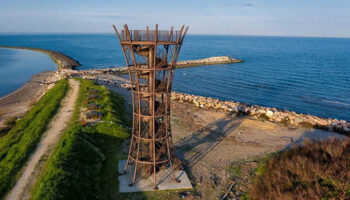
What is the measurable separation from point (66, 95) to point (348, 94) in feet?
169

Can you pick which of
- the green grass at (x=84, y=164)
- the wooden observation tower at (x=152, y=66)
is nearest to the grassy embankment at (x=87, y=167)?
the green grass at (x=84, y=164)

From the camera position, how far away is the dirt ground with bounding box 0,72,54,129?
31855 mm

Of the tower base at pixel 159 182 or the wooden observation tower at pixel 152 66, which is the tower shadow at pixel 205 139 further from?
the wooden observation tower at pixel 152 66

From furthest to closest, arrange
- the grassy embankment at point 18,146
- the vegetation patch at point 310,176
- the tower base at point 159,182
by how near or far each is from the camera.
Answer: the tower base at point 159,182, the grassy embankment at point 18,146, the vegetation patch at point 310,176

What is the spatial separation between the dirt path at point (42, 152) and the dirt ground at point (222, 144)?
8.99m

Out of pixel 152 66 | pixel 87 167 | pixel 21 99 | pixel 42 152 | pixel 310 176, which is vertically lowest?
pixel 21 99

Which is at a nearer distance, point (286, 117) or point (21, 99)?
point (286, 117)

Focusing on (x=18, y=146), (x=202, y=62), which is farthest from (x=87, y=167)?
(x=202, y=62)

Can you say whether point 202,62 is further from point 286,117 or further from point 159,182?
point 159,182

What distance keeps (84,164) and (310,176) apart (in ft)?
45.9

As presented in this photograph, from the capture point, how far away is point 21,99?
4066cm

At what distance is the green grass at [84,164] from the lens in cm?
1320

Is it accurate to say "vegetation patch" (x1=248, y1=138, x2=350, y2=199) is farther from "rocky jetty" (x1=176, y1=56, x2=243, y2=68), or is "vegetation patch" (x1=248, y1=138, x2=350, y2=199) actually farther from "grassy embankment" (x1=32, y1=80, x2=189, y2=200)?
"rocky jetty" (x1=176, y1=56, x2=243, y2=68)

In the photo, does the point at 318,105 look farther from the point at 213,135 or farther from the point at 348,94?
the point at 213,135
